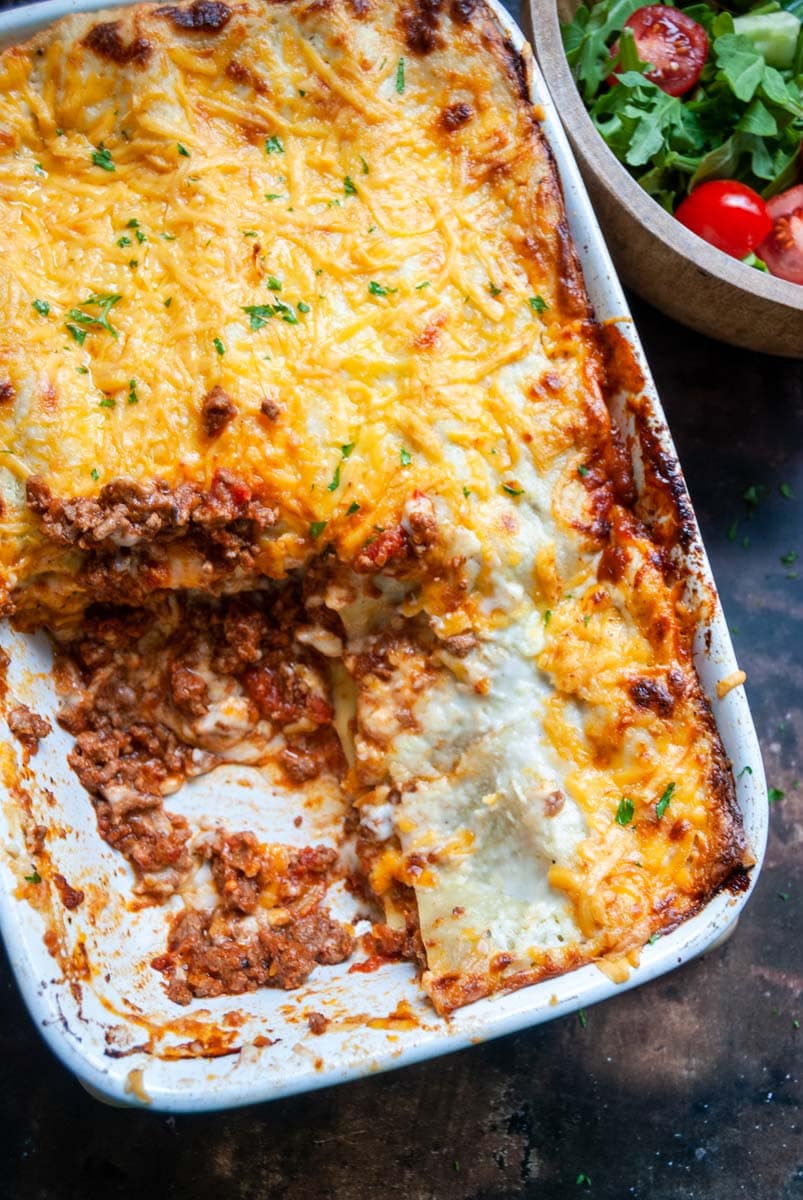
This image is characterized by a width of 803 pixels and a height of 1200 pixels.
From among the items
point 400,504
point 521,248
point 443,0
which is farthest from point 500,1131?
point 443,0

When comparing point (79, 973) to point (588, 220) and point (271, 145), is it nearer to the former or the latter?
point (271, 145)

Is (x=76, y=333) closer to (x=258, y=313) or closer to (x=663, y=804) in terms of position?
(x=258, y=313)

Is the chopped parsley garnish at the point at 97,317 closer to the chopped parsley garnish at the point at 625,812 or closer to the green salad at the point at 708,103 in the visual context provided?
the green salad at the point at 708,103

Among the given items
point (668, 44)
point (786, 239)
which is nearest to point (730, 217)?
point (786, 239)

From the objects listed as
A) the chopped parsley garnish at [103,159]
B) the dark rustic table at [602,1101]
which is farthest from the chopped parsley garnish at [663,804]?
the chopped parsley garnish at [103,159]

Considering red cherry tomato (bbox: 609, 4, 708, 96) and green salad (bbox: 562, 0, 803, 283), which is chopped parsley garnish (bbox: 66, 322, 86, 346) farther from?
red cherry tomato (bbox: 609, 4, 708, 96)
